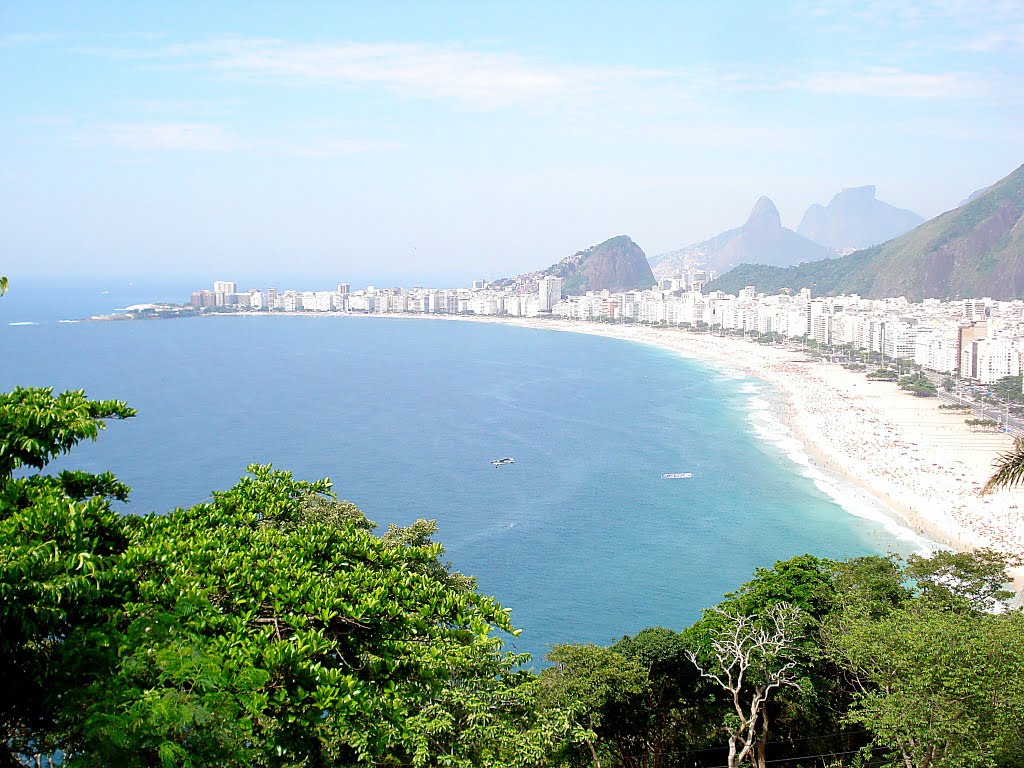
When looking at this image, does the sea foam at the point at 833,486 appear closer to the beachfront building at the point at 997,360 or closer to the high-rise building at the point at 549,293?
the beachfront building at the point at 997,360

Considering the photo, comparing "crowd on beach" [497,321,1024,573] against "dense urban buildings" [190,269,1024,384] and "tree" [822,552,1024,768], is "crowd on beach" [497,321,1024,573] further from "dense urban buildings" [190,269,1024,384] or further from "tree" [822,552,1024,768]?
"dense urban buildings" [190,269,1024,384]

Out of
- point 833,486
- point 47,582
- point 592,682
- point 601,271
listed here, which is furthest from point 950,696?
point 601,271

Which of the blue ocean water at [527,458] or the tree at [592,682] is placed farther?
the blue ocean water at [527,458]

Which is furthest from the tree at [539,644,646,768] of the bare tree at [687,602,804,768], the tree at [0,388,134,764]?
the tree at [0,388,134,764]

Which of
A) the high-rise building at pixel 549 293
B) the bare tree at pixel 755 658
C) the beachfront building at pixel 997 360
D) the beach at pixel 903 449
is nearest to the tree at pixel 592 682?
the bare tree at pixel 755 658

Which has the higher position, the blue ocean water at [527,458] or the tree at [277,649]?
the tree at [277,649]

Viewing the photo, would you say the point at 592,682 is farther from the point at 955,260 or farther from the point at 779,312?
the point at 955,260

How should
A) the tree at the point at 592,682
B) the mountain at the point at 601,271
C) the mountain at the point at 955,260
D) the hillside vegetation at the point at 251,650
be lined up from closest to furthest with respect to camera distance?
the hillside vegetation at the point at 251,650 < the tree at the point at 592,682 < the mountain at the point at 955,260 < the mountain at the point at 601,271
